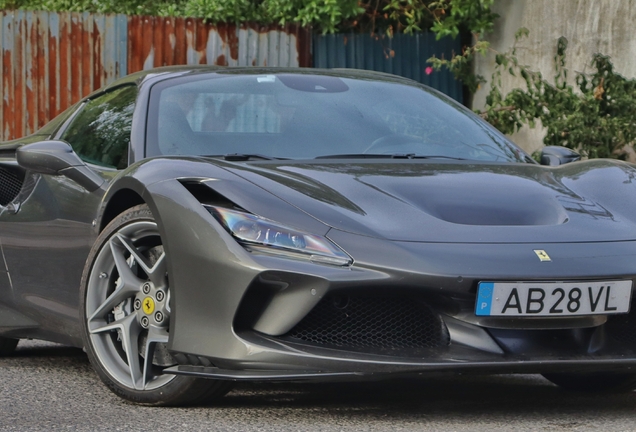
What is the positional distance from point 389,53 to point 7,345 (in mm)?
7342

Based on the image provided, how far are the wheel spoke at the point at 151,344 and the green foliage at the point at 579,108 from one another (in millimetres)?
7114

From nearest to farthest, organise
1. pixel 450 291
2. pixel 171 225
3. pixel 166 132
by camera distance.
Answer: pixel 450 291
pixel 171 225
pixel 166 132

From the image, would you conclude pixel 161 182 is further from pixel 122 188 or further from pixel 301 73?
pixel 301 73

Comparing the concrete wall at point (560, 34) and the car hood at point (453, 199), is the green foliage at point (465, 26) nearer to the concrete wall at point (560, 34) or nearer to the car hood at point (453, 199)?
the concrete wall at point (560, 34)

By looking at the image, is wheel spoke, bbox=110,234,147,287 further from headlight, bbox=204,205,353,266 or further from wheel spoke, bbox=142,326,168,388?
headlight, bbox=204,205,353,266

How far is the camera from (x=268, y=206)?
354cm

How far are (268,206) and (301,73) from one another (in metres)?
1.67

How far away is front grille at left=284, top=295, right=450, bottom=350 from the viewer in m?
3.45

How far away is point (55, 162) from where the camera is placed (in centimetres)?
453

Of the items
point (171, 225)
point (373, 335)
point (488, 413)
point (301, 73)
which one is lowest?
point (488, 413)

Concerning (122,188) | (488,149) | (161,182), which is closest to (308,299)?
(161,182)

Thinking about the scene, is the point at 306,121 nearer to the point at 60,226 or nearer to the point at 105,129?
the point at 105,129

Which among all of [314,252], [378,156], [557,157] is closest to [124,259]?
[314,252]

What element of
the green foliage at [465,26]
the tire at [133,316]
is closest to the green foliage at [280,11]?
the green foliage at [465,26]
